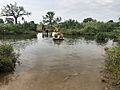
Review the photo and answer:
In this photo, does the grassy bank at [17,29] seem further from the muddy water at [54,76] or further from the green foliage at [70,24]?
the muddy water at [54,76]

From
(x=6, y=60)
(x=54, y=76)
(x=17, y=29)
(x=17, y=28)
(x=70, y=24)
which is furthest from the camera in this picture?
(x=70, y=24)

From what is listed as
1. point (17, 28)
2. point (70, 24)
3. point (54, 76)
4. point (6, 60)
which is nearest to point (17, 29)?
point (17, 28)

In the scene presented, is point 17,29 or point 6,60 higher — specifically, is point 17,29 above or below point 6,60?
above

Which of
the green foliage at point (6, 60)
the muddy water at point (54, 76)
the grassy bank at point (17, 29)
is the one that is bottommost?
the muddy water at point (54, 76)

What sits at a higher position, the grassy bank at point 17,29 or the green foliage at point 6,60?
the grassy bank at point 17,29

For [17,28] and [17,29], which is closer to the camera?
[17,29]

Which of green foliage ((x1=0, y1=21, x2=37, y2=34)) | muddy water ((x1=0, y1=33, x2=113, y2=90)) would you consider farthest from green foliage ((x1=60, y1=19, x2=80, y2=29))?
muddy water ((x1=0, y1=33, x2=113, y2=90))

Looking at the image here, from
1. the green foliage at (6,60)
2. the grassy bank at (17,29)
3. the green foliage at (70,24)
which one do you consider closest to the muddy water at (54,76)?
the green foliage at (6,60)

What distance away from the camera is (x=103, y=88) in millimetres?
9992

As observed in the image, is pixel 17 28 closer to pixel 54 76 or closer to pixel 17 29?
pixel 17 29

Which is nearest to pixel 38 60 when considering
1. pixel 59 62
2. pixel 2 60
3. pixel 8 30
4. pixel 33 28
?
pixel 59 62

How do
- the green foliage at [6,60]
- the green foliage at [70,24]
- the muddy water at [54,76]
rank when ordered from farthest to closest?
the green foliage at [70,24], the green foliage at [6,60], the muddy water at [54,76]

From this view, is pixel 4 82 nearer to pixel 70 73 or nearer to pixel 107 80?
pixel 70 73

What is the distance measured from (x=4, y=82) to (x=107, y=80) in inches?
195
